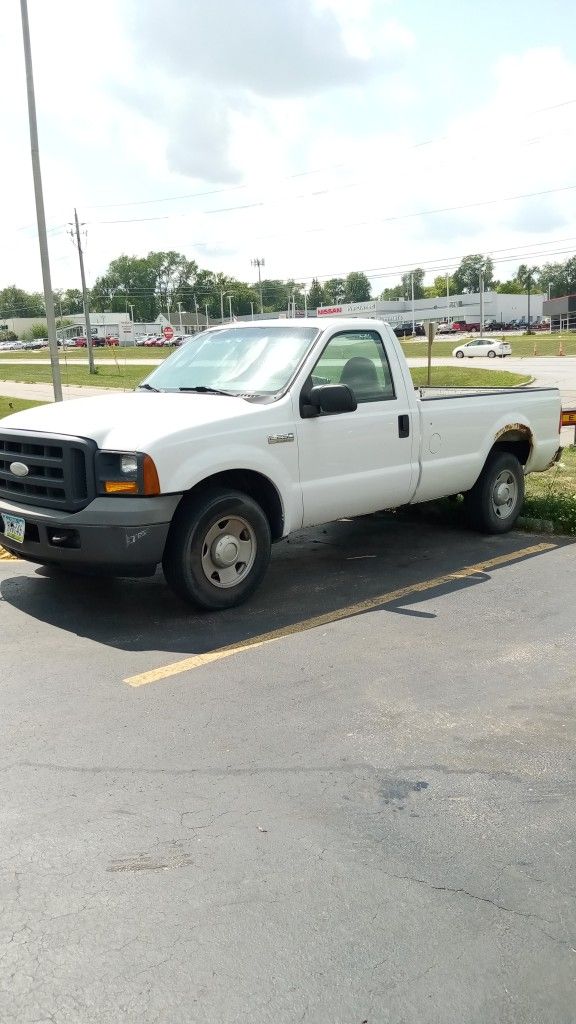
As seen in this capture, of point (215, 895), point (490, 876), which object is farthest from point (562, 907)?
point (215, 895)

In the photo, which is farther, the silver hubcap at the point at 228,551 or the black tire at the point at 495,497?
the black tire at the point at 495,497

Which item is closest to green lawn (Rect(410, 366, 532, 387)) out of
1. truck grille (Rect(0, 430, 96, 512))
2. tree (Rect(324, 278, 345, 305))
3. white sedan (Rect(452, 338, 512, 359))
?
white sedan (Rect(452, 338, 512, 359))

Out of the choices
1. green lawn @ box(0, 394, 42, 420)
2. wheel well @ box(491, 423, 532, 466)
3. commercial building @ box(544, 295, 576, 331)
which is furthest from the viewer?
commercial building @ box(544, 295, 576, 331)

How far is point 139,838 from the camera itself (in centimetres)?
318

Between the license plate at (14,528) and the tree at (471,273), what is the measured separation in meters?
190

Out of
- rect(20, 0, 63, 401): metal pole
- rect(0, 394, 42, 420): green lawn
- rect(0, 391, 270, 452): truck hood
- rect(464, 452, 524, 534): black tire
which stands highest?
rect(20, 0, 63, 401): metal pole

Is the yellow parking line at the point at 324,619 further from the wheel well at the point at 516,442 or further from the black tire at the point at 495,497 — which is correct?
the wheel well at the point at 516,442

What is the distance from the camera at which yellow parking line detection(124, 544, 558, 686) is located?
15.8ft

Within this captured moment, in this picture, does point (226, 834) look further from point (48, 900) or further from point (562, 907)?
point (562, 907)

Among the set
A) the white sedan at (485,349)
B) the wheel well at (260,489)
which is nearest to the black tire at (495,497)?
the wheel well at (260,489)

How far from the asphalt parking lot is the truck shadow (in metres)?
0.04

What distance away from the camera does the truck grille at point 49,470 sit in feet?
17.9

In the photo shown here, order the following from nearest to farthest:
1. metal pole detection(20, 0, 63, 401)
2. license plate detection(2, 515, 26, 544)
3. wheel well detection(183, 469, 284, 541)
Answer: license plate detection(2, 515, 26, 544), wheel well detection(183, 469, 284, 541), metal pole detection(20, 0, 63, 401)

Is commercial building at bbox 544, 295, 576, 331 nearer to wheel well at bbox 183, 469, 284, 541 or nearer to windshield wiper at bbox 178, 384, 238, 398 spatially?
windshield wiper at bbox 178, 384, 238, 398
